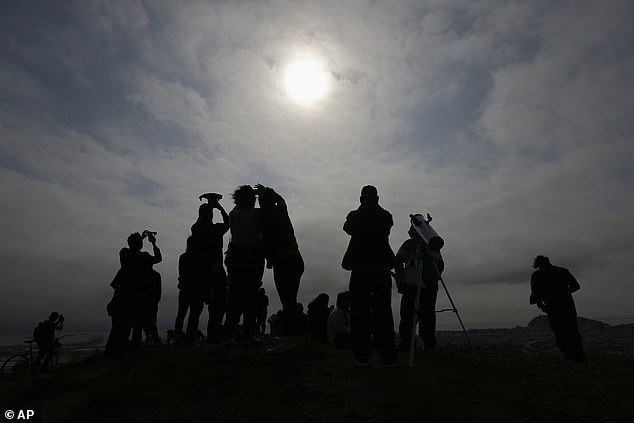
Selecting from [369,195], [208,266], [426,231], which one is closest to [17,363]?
[208,266]

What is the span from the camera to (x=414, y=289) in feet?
22.9

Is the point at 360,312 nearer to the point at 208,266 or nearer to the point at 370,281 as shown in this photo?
the point at 370,281

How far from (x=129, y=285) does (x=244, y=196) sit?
2.99 metres

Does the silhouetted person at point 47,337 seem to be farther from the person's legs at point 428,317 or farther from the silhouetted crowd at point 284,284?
the person's legs at point 428,317

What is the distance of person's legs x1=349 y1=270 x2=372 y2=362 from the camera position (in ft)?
17.6

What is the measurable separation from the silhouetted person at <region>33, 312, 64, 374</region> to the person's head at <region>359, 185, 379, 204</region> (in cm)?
1180

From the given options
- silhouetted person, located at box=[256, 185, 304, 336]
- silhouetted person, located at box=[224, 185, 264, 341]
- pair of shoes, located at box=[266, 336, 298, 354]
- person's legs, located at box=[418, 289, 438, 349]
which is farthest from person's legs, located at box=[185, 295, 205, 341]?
person's legs, located at box=[418, 289, 438, 349]

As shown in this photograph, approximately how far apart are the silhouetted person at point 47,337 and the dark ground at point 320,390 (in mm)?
6152

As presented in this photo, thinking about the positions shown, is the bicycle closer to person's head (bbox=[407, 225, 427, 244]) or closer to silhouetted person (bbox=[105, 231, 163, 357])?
silhouetted person (bbox=[105, 231, 163, 357])

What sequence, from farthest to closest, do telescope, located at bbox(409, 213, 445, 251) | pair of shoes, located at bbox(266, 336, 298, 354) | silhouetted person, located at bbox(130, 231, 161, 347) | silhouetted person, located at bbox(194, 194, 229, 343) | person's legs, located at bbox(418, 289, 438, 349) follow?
1. silhouetted person, located at bbox(130, 231, 161, 347)
2. silhouetted person, located at bbox(194, 194, 229, 343)
3. person's legs, located at bbox(418, 289, 438, 349)
4. pair of shoes, located at bbox(266, 336, 298, 354)
5. telescope, located at bbox(409, 213, 445, 251)

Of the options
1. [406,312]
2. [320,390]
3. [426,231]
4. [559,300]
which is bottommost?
[320,390]

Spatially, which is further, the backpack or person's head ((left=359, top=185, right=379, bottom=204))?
the backpack

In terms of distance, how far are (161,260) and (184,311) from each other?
1.23 m

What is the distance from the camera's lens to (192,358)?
247 inches
